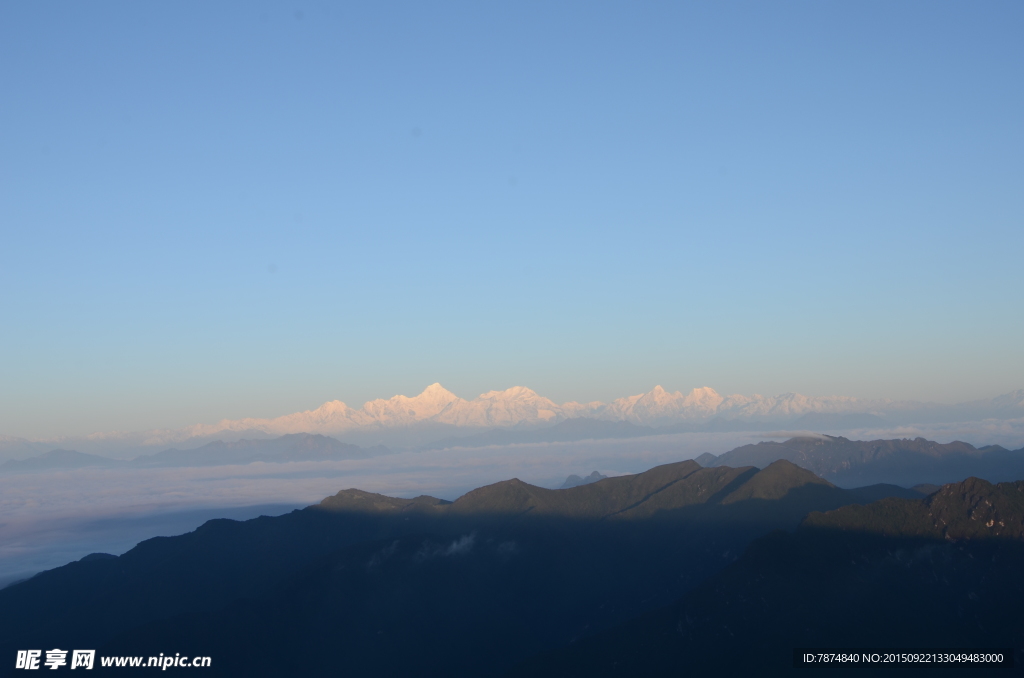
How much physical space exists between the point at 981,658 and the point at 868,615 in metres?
25.3

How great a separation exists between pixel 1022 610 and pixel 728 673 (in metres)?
78.0

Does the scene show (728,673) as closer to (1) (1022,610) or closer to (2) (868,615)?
(2) (868,615)

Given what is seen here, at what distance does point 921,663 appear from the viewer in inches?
7372

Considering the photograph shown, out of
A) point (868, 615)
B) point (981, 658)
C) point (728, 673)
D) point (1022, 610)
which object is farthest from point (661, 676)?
point (1022, 610)

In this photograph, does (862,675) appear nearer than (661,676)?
Yes

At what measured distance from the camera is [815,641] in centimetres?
19438

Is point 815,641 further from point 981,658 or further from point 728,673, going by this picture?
point 981,658

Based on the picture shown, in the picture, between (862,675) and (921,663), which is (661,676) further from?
(921,663)

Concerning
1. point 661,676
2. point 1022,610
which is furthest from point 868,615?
point 661,676

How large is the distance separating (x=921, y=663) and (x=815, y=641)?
2379 centimetres

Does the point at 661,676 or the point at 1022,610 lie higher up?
the point at 1022,610

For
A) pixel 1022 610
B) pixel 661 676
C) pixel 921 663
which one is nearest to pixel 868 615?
pixel 921 663

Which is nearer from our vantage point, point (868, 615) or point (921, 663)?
point (921, 663)

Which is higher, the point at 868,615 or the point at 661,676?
the point at 868,615
